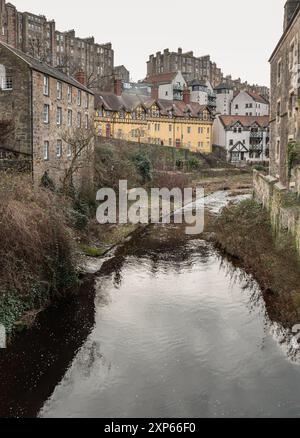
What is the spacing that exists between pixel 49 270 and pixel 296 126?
17400 millimetres

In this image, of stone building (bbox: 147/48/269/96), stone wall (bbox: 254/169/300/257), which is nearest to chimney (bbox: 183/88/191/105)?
stone building (bbox: 147/48/269/96)

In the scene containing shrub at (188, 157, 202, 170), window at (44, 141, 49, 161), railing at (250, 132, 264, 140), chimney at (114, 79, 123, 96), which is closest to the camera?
window at (44, 141, 49, 161)

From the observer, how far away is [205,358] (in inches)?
571

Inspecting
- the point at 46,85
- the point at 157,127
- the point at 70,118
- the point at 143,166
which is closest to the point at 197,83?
the point at 157,127

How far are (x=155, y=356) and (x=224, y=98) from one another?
8763 cm

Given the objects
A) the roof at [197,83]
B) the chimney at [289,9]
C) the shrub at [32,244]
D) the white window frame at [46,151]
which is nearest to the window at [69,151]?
the white window frame at [46,151]

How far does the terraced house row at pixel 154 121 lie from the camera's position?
59.2 meters

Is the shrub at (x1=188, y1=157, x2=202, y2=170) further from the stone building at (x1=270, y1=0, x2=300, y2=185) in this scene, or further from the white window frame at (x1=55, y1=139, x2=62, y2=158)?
the white window frame at (x1=55, y1=139, x2=62, y2=158)

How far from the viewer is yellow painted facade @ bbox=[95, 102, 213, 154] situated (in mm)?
59250

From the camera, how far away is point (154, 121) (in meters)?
66.8

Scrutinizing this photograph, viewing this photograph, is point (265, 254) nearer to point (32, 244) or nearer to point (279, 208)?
point (279, 208)

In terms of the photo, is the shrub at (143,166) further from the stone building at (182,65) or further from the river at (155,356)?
the stone building at (182,65)

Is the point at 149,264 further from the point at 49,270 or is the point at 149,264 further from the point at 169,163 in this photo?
the point at 169,163

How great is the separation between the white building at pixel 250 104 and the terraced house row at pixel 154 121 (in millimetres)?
18533
